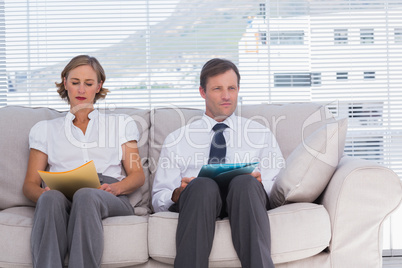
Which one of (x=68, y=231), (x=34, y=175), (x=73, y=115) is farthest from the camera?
(x=73, y=115)

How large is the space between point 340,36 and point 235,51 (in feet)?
2.52

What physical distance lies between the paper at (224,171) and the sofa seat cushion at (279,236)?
0.62 ft

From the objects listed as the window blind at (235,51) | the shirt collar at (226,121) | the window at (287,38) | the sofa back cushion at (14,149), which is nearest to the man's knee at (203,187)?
the shirt collar at (226,121)

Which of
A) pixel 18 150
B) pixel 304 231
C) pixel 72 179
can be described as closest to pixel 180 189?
pixel 72 179

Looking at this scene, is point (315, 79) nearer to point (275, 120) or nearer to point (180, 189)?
point (275, 120)

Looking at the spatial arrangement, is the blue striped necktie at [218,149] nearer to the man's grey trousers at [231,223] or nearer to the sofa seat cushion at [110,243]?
the man's grey trousers at [231,223]

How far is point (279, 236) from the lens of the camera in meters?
2.04

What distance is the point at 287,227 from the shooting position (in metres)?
2.06

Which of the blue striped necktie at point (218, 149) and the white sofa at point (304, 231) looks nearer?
the white sofa at point (304, 231)

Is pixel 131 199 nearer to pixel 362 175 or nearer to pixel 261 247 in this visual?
pixel 261 247

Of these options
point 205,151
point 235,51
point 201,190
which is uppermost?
point 235,51

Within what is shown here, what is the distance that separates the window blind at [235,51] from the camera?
347 cm

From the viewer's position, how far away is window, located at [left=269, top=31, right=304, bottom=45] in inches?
138

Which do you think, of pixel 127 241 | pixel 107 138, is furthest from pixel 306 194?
pixel 107 138
